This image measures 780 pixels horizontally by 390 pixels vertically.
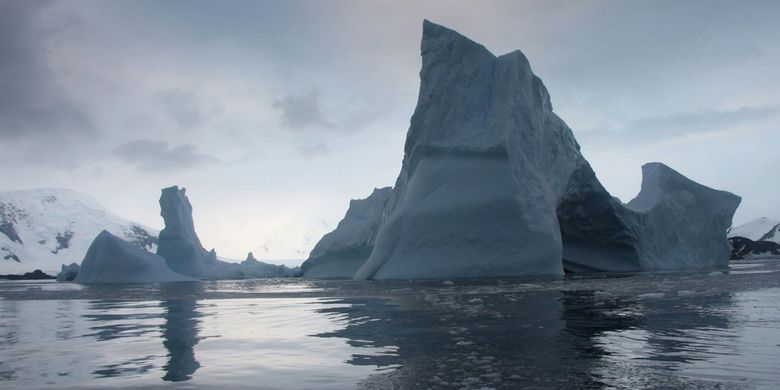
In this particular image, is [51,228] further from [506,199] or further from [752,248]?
[506,199]

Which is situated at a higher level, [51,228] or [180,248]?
[51,228]

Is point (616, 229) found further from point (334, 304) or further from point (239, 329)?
point (239, 329)

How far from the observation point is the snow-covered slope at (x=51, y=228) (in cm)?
11806

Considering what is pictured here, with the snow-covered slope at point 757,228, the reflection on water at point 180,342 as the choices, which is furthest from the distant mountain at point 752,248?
the reflection on water at point 180,342

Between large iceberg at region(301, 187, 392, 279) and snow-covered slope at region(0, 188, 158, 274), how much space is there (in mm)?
83324

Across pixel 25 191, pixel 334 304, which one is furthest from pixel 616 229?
pixel 25 191

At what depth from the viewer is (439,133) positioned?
23.1 metres

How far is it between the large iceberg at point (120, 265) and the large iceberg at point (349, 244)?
9868 millimetres

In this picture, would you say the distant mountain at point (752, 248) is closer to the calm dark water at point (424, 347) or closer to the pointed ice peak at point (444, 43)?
the pointed ice peak at point (444, 43)

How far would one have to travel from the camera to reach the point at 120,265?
95.0 ft

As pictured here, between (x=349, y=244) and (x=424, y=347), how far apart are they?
29.9m

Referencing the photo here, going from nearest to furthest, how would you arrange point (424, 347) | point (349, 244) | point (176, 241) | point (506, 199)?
1. point (424, 347)
2. point (506, 199)
3. point (349, 244)
4. point (176, 241)

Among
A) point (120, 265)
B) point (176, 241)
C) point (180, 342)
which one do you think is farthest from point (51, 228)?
point (180, 342)

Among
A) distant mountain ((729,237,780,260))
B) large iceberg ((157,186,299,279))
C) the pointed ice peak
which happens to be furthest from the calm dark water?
distant mountain ((729,237,780,260))
